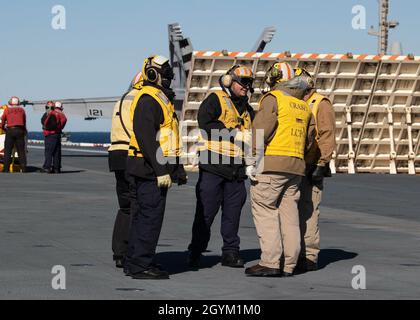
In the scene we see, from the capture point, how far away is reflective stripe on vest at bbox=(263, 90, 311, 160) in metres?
9.61

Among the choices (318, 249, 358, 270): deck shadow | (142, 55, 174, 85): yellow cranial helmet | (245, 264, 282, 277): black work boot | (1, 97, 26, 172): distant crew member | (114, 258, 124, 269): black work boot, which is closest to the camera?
(142, 55, 174, 85): yellow cranial helmet

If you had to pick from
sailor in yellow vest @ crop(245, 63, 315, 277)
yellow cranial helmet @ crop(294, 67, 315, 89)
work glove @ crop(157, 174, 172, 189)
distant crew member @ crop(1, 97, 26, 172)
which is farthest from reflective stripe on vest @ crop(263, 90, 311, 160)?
distant crew member @ crop(1, 97, 26, 172)

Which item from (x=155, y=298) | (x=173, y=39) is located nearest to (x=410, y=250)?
(x=155, y=298)

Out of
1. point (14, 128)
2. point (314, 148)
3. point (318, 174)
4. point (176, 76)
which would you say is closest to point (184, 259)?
point (318, 174)

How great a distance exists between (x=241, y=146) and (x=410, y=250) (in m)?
2.79

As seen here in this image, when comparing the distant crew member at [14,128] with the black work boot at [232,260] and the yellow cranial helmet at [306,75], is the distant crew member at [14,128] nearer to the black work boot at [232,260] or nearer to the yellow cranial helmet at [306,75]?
the black work boot at [232,260]

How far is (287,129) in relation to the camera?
31.6 feet

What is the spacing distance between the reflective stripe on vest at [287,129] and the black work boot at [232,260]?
1236 millimetres

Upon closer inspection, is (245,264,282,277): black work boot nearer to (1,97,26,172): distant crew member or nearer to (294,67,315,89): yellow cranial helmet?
(294,67,315,89): yellow cranial helmet

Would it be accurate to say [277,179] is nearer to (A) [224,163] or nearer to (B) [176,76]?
(A) [224,163]

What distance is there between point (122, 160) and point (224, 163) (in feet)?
3.36

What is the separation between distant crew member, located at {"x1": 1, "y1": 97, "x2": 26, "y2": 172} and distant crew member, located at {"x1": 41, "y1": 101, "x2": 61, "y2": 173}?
0.66m
